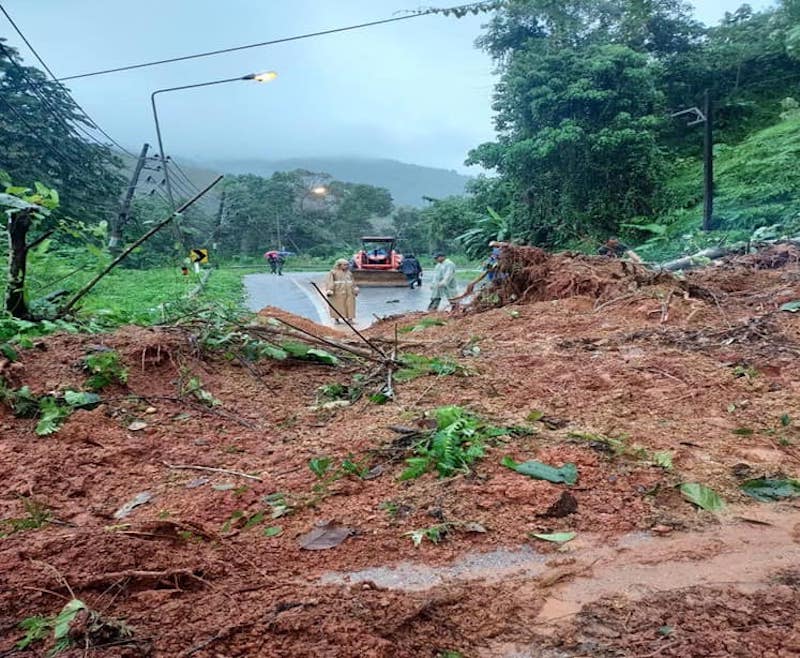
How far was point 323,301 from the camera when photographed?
15141mm

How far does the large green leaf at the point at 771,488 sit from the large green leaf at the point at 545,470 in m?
0.76

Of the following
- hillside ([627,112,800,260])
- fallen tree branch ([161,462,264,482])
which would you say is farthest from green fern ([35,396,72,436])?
hillside ([627,112,800,260])

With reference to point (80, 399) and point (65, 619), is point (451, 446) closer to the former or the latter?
point (65, 619)

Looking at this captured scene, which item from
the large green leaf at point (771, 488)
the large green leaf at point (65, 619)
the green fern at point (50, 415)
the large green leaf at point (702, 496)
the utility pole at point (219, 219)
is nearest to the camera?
the large green leaf at point (65, 619)

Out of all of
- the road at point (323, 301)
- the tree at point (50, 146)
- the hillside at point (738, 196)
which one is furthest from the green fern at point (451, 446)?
the tree at point (50, 146)

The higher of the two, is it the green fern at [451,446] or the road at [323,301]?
the road at [323,301]

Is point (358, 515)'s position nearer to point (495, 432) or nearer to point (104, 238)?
point (495, 432)

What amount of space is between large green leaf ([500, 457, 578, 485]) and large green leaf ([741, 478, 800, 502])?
765 millimetres

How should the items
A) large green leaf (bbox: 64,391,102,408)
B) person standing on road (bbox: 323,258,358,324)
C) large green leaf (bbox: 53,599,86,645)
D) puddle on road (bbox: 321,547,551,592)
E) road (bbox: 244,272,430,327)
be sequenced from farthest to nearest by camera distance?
1. road (bbox: 244,272,430,327)
2. person standing on road (bbox: 323,258,358,324)
3. large green leaf (bbox: 64,391,102,408)
4. puddle on road (bbox: 321,547,551,592)
5. large green leaf (bbox: 53,599,86,645)

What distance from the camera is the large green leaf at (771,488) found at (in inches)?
98.3

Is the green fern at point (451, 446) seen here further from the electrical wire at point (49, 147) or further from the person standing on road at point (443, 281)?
the electrical wire at point (49, 147)

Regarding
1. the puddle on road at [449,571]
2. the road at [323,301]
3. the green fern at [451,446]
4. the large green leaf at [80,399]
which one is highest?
the road at [323,301]

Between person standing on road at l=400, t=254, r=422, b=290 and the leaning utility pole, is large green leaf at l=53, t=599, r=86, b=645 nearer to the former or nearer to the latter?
the leaning utility pole

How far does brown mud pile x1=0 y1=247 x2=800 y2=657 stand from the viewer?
1674 mm
